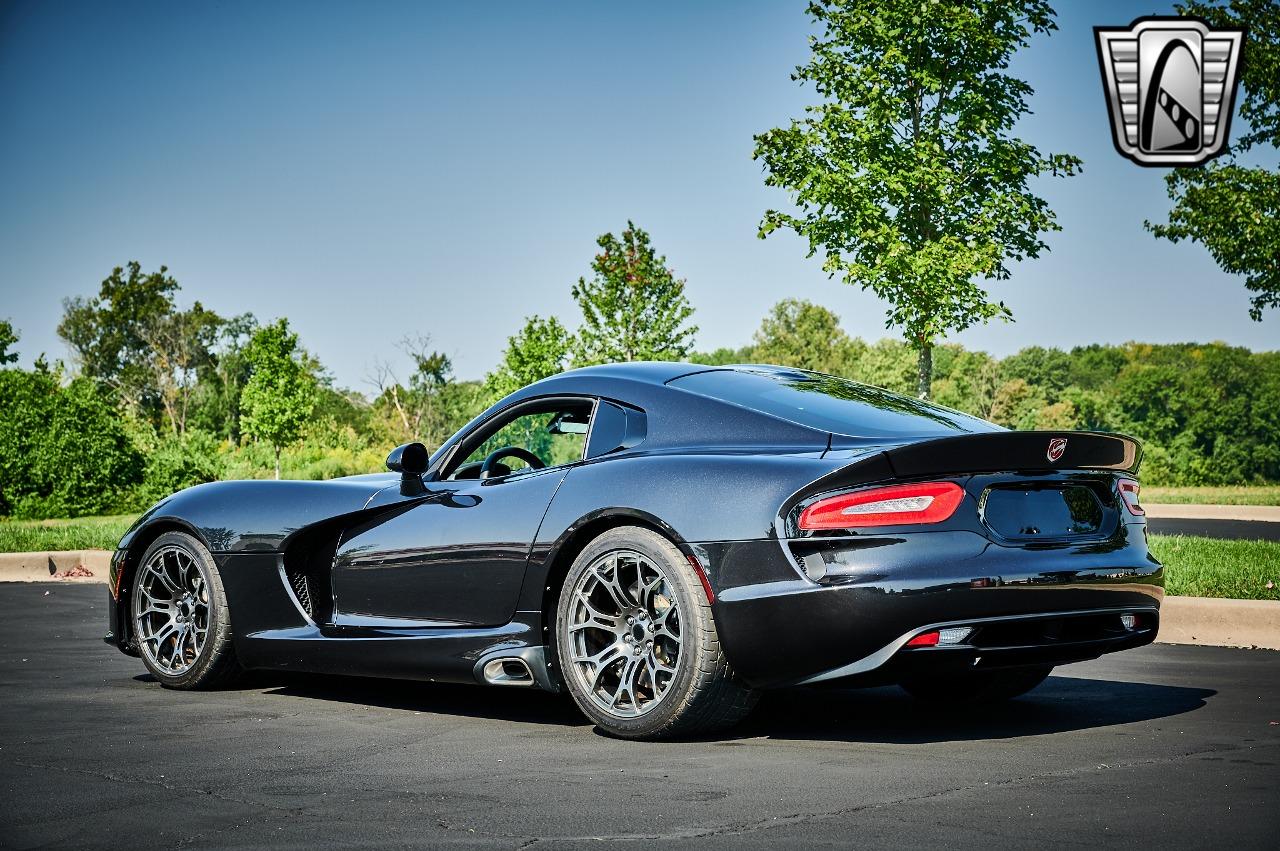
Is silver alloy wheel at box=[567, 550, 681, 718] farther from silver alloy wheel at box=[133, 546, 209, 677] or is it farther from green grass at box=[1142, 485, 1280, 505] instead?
green grass at box=[1142, 485, 1280, 505]

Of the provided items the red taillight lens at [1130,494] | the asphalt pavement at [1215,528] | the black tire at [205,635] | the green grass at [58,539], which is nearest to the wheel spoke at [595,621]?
the red taillight lens at [1130,494]

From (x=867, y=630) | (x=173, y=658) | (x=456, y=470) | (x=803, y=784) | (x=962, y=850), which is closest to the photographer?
(x=962, y=850)

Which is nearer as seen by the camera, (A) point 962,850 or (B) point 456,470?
(A) point 962,850

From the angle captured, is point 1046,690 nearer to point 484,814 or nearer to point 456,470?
point 456,470

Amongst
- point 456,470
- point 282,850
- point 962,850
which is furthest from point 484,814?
point 456,470

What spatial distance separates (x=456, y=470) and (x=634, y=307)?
27203 mm

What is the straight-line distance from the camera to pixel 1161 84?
13758 millimetres

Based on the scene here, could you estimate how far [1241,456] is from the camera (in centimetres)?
4859

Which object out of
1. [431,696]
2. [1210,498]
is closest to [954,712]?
[431,696]

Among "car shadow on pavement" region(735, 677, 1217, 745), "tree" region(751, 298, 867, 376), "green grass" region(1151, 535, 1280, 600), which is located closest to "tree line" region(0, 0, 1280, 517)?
"green grass" region(1151, 535, 1280, 600)

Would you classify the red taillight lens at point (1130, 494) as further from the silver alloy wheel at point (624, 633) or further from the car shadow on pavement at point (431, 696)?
the car shadow on pavement at point (431, 696)

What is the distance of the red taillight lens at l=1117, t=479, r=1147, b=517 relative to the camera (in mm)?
5205

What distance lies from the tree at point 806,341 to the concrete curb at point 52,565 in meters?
54.5

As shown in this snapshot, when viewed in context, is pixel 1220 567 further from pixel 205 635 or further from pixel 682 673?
pixel 205 635
